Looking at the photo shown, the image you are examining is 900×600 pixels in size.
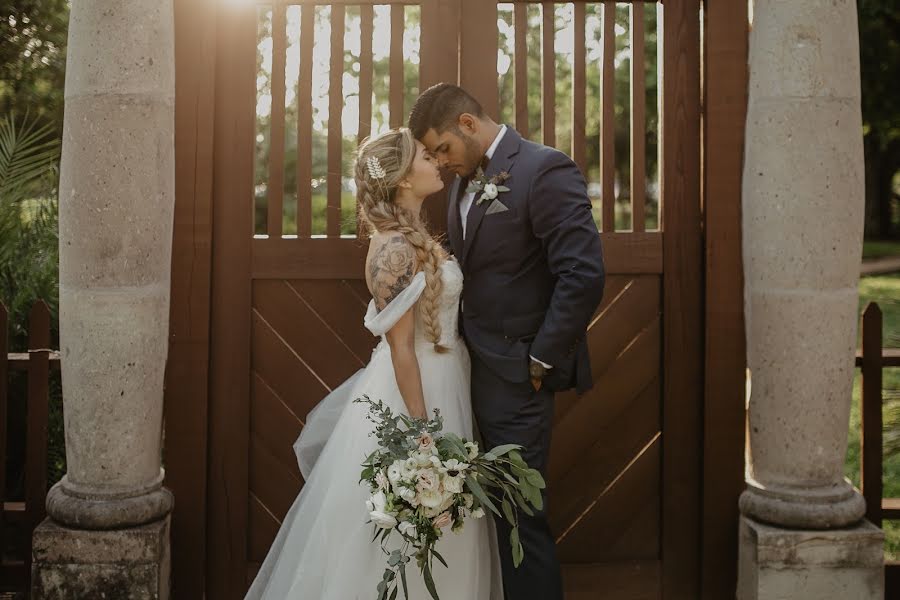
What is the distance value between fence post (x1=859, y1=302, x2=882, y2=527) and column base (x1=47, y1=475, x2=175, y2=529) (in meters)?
3.11

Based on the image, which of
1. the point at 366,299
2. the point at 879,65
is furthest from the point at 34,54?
the point at 879,65

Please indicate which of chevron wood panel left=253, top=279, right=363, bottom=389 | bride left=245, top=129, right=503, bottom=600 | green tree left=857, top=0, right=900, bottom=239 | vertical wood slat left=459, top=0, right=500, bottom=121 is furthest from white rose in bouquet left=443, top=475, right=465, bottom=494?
green tree left=857, top=0, right=900, bottom=239

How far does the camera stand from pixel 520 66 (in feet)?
15.1

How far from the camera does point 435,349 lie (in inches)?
159

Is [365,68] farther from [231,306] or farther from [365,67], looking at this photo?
[231,306]

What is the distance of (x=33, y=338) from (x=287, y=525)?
146cm

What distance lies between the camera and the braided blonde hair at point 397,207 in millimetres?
3926

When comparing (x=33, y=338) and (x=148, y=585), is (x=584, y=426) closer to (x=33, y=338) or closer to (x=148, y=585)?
(x=148, y=585)

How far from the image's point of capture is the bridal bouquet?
3430mm

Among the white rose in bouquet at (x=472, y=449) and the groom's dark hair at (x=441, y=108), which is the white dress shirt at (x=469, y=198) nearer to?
the groom's dark hair at (x=441, y=108)

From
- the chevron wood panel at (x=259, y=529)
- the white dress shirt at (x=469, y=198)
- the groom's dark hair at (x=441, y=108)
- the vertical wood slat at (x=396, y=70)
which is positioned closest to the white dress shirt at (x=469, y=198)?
the white dress shirt at (x=469, y=198)

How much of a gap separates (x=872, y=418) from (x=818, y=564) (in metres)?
0.84

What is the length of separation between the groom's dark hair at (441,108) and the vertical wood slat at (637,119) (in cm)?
90

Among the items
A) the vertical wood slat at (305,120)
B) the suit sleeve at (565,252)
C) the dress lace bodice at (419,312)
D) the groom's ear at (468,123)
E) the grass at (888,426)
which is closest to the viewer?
the suit sleeve at (565,252)
